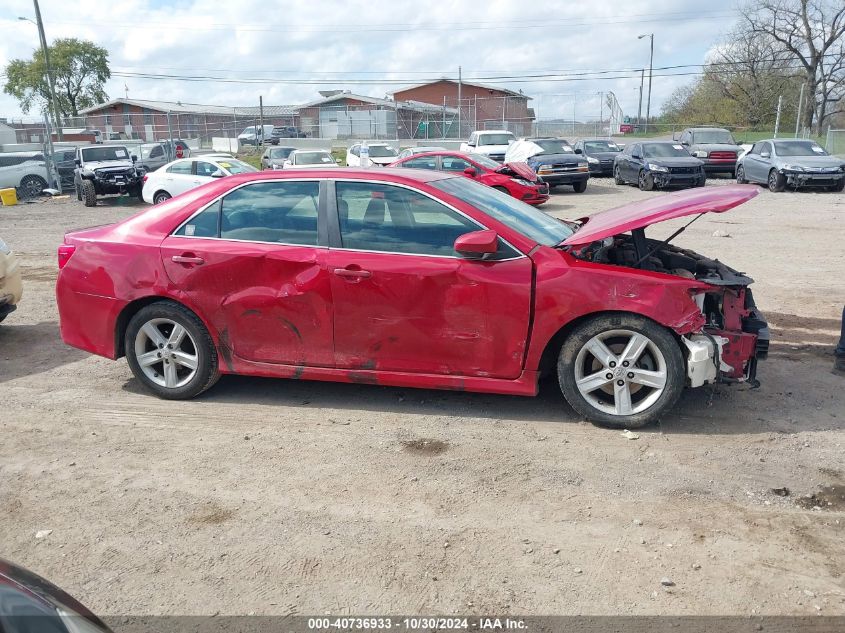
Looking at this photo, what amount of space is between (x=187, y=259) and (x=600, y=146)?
26482 mm

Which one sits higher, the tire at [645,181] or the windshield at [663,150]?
the windshield at [663,150]

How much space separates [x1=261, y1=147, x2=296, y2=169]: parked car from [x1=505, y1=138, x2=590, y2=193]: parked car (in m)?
8.93

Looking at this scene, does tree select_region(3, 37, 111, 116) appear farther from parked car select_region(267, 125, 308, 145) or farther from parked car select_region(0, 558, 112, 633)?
parked car select_region(0, 558, 112, 633)

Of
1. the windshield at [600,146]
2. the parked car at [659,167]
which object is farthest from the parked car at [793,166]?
the windshield at [600,146]

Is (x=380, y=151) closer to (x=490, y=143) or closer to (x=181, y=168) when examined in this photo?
(x=490, y=143)

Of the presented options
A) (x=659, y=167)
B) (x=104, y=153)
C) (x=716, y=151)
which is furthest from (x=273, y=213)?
(x=716, y=151)

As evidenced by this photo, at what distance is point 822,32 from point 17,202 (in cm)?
4891

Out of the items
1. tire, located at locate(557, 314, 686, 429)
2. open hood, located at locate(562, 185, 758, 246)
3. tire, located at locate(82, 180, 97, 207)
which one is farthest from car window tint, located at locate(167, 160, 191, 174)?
tire, located at locate(557, 314, 686, 429)

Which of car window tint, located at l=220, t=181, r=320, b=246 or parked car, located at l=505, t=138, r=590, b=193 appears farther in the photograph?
parked car, located at l=505, t=138, r=590, b=193

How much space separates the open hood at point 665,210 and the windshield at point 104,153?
74.0 feet

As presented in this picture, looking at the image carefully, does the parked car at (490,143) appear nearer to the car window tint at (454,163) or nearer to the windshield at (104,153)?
the car window tint at (454,163)

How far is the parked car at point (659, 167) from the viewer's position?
2186cm

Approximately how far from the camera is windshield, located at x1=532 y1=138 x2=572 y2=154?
23261 millimetres

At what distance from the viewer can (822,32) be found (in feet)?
160
